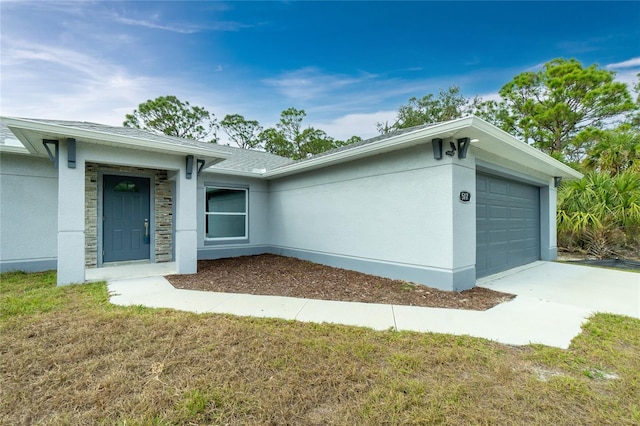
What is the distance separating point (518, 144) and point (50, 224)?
1107 cm

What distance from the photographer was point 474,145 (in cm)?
569

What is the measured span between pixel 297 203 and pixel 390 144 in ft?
13.8

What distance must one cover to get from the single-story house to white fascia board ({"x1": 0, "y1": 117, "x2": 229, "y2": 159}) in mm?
20

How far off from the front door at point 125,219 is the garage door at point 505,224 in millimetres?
8857

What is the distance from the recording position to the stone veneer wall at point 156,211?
23.8 ft

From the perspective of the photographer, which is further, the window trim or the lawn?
the window trim

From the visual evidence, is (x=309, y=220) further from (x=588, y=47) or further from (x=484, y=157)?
(x=588, y=47)

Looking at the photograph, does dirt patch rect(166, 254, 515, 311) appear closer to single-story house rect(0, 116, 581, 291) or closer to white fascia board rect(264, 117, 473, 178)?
single-story house rect(0, 116, 581, 291)

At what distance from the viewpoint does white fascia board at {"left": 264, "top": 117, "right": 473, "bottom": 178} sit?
15.6ft

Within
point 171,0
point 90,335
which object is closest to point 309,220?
point 90,335

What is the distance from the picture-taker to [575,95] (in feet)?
58.0

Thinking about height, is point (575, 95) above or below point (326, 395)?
above

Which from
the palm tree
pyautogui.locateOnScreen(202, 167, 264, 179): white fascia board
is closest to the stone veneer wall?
pyautogui.locateOnScreen(202, 167, 264, 179): white fascia board

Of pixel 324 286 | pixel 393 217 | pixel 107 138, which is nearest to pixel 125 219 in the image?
pixel 107 138
